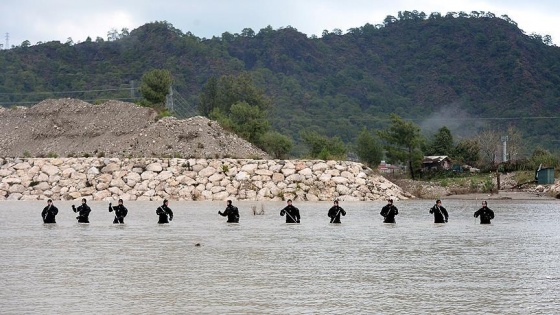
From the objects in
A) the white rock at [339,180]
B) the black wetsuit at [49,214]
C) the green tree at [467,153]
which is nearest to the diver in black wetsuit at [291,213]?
the black wetsuit at [49,214]

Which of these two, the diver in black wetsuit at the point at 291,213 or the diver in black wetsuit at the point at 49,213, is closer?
the diver in black wetsuit at the point at 49,213

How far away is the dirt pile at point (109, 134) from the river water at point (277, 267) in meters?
28.3

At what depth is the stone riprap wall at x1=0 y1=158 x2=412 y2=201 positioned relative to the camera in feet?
201

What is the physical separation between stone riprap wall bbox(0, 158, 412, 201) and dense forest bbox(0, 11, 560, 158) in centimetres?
5530

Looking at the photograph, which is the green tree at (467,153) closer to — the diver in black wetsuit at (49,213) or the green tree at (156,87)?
the green tree at (156,87)

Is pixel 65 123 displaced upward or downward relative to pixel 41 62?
downward

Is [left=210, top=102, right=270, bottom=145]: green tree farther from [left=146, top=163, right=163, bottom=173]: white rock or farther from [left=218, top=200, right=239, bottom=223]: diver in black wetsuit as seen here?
[left=218, top=200, right=239, bottom=223]: diver in black wetsuit

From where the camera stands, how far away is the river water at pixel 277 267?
1916 cm

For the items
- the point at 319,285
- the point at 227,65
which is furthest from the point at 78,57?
the point at 319,285

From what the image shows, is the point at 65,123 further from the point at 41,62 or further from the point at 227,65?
the point at 227,65

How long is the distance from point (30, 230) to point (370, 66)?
151m

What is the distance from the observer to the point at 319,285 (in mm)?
21516

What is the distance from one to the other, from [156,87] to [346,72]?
9179 centimetres

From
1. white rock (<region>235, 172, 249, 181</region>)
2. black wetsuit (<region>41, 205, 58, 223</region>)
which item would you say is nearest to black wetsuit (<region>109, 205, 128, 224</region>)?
black wetsuit (<region>41, 205, 58, 223</region>)
